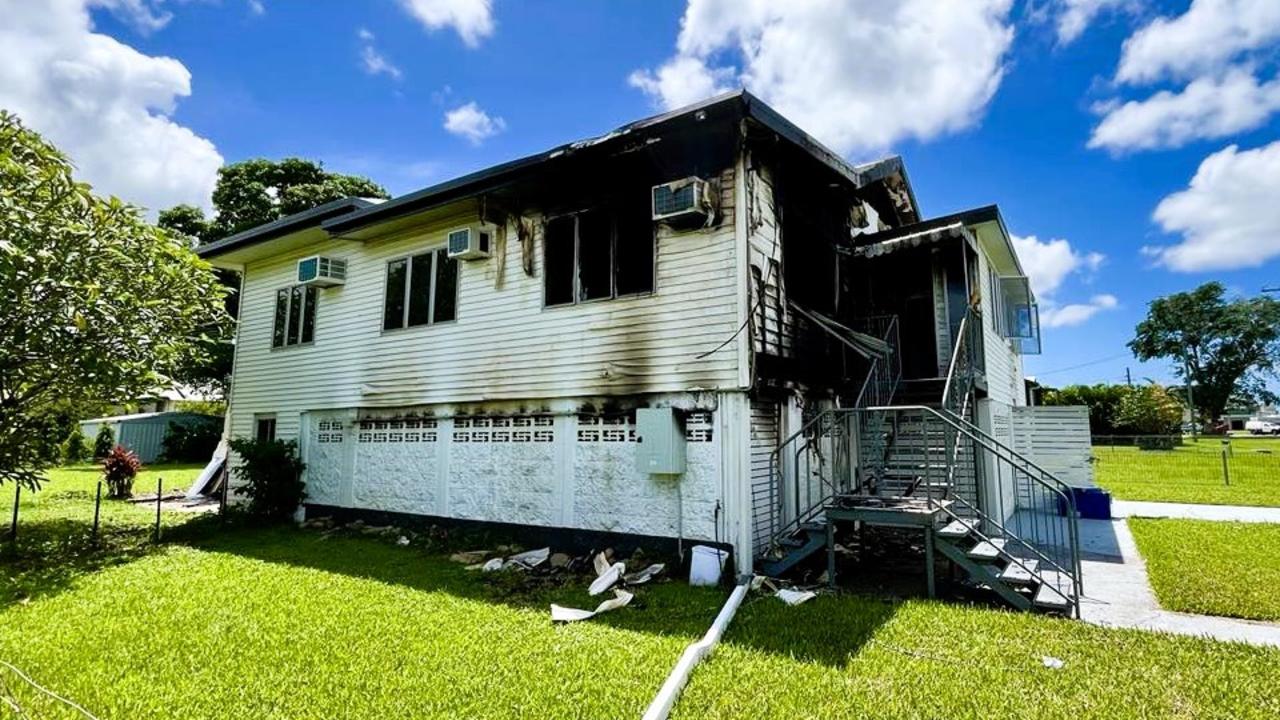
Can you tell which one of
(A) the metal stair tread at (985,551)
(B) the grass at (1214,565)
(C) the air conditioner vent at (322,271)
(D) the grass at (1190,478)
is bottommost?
(B) the grass at (1214,565)

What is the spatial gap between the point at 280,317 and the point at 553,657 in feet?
35.8

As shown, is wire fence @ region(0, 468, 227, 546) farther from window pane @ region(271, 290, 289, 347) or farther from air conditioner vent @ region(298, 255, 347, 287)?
air conditioner vent @ region(298, 255, 347, 287)

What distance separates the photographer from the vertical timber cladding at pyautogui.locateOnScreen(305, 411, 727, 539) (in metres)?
7.28

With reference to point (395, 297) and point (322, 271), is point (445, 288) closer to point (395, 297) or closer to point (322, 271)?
point (395, 297)

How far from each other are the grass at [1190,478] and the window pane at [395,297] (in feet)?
48.1

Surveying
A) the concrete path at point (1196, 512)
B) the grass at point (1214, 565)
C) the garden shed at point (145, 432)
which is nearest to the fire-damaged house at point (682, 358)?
the grass at point (1214, 565)

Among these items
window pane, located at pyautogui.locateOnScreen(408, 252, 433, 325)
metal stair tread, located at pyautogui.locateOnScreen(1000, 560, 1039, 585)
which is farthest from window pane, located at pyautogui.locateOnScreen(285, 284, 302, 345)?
metal stair tread, located at pyautogui.locateOnScreen(1000, 560, 1039, 585)

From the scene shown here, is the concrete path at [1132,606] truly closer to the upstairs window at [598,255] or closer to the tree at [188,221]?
the upstairs window at [598,255]

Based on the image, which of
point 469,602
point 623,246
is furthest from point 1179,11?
point 469,602

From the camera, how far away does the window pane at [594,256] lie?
8.18 meters

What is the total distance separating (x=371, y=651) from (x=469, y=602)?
56.9 inches

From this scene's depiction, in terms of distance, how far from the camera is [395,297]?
10523 mm

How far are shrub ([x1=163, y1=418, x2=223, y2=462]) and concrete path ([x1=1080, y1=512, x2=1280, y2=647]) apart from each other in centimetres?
2893

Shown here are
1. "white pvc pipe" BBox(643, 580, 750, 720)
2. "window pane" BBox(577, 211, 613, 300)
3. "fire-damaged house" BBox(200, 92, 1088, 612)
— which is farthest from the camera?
"window pane" BBox(577, 211, 613, 300)
